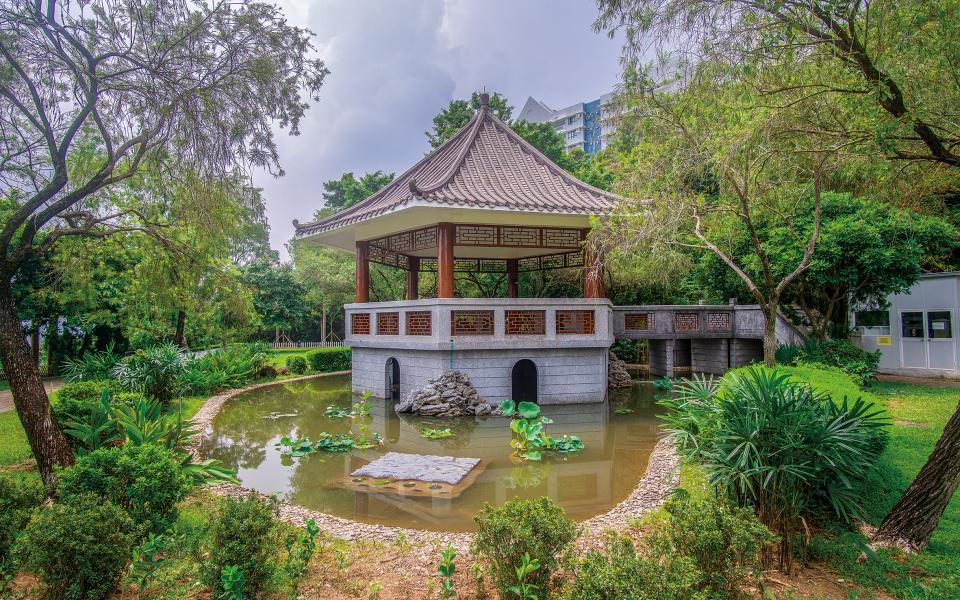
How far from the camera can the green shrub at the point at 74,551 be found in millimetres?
2854

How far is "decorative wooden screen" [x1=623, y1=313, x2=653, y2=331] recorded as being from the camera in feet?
48.1

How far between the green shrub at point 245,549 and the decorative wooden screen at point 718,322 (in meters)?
14.3

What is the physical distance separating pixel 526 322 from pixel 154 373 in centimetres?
807

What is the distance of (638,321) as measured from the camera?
1471 cm

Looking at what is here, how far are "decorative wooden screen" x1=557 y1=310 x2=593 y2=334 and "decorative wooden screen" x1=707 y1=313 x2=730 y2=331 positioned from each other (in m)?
5.93

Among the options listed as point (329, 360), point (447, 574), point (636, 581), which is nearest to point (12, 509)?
point (447, 574)

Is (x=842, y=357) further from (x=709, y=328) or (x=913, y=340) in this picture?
(x=913, y=340)

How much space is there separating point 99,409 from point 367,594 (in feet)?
14.5

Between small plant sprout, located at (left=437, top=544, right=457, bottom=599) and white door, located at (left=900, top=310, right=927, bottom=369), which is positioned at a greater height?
white door, located at (left=900, top=310, right=927, bottom=369)

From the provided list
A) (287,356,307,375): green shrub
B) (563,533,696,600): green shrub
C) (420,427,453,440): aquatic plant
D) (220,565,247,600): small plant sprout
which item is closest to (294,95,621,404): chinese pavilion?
(420,427,453,440): aquatic plant

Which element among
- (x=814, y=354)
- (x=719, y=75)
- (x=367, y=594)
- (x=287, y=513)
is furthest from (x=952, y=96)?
(x=814, y=354)

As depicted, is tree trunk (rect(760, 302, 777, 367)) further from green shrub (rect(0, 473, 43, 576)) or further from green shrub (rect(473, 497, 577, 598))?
green shrub (rect(0, 473, 43, 576))

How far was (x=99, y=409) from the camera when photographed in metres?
5.67

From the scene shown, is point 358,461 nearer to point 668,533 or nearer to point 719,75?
point 668,533
